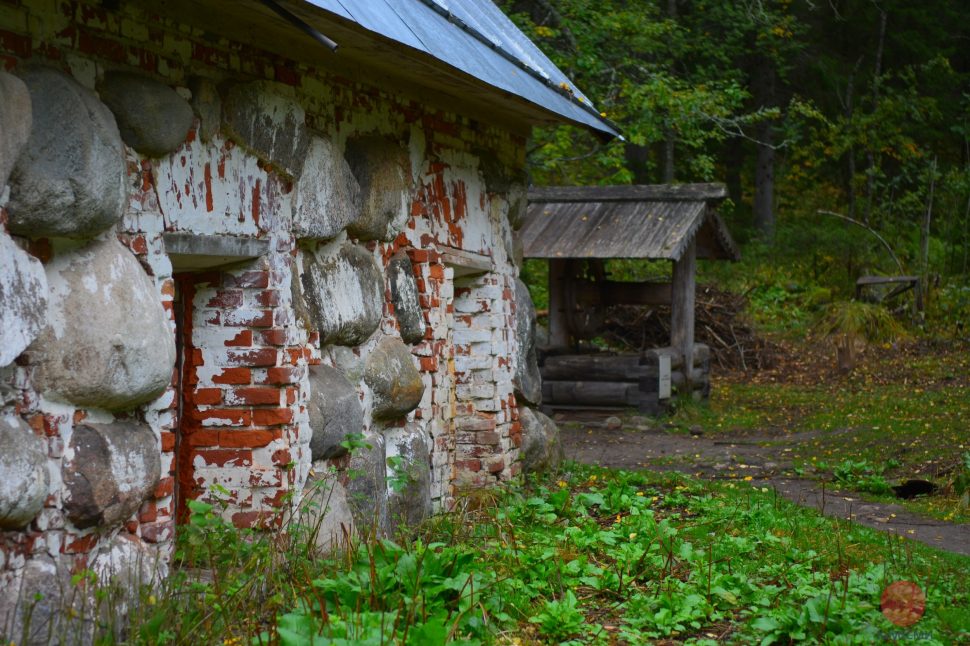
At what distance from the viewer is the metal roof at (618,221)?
12.5m

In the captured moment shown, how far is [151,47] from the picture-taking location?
4.20 metres

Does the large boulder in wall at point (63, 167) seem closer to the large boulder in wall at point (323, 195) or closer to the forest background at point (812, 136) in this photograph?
the large boulder in wall at point (323, 195)

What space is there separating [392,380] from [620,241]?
23.3 feet

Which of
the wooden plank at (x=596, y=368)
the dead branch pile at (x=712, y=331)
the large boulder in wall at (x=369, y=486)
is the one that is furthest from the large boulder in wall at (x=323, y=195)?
the dead branch pile at (x=712, y=331)

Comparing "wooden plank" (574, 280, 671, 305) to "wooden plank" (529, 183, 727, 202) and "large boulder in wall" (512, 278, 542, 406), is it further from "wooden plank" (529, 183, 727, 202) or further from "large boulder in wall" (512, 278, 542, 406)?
"large boulder in wall" (512, 278, 542, 406)

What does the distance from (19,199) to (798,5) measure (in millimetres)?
23713

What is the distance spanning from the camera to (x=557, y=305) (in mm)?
13805

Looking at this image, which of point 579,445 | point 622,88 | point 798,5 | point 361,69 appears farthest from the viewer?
point 798,5

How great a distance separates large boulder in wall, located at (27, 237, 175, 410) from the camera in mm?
3627

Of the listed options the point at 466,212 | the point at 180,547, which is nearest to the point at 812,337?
the point at 466,212

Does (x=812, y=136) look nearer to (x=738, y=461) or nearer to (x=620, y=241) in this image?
(x=620, y=241)

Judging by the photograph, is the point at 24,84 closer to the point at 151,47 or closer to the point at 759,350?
the point at 151,47

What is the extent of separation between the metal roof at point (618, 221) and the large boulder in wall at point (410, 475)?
6440 mm

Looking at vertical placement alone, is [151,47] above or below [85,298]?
above
